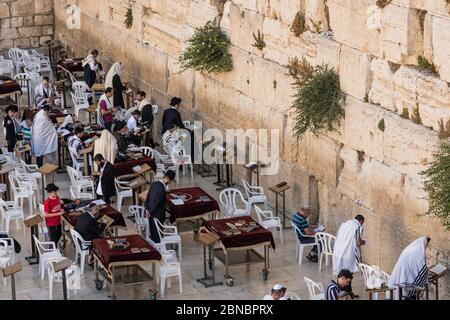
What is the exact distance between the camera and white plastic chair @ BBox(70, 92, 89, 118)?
1042 inches

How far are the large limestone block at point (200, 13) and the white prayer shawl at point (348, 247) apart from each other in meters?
7.23

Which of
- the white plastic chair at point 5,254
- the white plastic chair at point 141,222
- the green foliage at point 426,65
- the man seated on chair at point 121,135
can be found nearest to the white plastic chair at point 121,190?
the white plastic chair at point 141,222

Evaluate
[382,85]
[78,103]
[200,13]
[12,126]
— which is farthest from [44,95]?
[382,85]

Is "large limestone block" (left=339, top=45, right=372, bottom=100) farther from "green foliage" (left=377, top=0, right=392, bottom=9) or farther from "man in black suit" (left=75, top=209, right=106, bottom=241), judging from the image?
"man in black suit" (left=75, top=209, right=106, bottom=241)

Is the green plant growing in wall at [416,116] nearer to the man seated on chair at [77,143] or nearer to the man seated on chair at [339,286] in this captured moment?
the man seated on chair at [339,286]

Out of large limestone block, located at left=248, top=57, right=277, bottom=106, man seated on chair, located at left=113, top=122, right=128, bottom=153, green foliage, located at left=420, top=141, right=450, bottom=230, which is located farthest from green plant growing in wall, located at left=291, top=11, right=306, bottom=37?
green foliage, located at left=420, top=141, right=450, bottom=230

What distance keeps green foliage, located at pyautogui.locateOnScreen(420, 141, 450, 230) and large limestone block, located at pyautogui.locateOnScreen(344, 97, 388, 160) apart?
1663 millimetres

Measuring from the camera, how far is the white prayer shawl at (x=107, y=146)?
21641 millimetres

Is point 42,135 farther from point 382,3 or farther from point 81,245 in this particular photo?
point 382,3

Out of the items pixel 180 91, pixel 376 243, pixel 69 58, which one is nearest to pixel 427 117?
pixel 376 243

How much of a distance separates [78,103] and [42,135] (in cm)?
385

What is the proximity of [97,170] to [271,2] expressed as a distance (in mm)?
4163

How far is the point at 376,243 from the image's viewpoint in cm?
1845

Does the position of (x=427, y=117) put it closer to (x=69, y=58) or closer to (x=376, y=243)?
(x=376, y=243)
